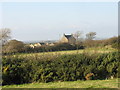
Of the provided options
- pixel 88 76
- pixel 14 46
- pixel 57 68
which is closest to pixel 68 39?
pixel 14 46

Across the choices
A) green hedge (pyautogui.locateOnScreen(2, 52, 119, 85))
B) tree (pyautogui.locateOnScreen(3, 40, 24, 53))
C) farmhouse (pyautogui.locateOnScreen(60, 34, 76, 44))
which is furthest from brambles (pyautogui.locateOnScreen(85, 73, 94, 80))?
farmhouse (pyautogui.locateOnScreen(60, 34, 76, 44))

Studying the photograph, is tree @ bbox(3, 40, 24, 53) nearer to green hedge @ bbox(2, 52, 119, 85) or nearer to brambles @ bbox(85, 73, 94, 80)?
green hedge @ bbox(2, 52, 119, 85)

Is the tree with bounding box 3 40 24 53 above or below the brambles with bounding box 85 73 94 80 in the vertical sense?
above

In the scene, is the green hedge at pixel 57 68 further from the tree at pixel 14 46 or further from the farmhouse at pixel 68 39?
the farmhouse at pixel 68 39

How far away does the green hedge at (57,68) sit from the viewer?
24.6 feet

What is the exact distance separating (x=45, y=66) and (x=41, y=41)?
138 inches

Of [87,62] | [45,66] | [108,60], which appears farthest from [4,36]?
[108,60]

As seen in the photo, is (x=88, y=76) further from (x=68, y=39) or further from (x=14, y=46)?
(x=68, y=39)

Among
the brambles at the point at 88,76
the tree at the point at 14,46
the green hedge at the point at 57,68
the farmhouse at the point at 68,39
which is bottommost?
the brambles at the point at 88,76

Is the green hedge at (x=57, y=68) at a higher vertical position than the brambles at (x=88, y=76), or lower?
higher

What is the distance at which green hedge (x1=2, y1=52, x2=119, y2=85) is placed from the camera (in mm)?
7492

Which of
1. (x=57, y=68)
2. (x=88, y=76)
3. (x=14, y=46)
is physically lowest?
(x=88, y=76)

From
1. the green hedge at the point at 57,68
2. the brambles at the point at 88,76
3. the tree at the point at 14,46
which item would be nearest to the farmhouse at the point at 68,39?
the tree at the point at 14,46

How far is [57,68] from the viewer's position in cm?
772
